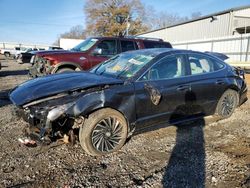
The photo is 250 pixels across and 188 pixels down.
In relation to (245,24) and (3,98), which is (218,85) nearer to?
(3,98)

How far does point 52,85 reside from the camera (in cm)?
405

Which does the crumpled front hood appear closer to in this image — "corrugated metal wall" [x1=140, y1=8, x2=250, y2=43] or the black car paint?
the black car paint

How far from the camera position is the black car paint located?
3840 millimetres

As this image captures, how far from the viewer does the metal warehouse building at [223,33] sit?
19236mm

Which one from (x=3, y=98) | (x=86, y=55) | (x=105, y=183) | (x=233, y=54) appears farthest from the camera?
(x=233, y=54)

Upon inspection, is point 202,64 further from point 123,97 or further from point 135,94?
point 123,97

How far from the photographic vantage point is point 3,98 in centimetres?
769

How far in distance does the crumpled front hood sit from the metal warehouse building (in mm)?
14836

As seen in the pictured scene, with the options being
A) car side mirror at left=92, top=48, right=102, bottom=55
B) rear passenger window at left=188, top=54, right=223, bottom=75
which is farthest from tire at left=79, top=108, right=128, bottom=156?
car side mirror at left=92, top=48, right=102, bottom=55

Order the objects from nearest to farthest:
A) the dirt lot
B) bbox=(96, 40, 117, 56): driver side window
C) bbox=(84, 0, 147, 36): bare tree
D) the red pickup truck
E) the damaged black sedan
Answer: the dirt lot, the damaged black sedan, the red pickup truck, bbox=(96, 40, 117, 56): driver side window, bbox=(84, 0, 147, 36): bare tree

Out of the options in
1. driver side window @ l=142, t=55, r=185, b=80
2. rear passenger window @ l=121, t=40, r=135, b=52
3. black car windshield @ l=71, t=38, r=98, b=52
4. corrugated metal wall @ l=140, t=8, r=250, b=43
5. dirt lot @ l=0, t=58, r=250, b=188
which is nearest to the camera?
dirt lot @ l=0, t=58, r=250, b=188

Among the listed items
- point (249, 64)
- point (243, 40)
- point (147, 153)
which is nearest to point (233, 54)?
point (243, 40)

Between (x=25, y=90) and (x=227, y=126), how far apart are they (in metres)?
3.97

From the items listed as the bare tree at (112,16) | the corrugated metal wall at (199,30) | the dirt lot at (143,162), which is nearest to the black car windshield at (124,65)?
the dirt lot at (143,162)
